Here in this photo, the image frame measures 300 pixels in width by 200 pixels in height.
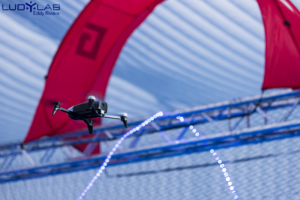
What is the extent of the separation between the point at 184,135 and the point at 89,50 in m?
1.59

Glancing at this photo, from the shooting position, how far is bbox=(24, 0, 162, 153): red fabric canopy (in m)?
3.40

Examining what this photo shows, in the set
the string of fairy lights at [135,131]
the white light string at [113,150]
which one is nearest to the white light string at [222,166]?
the string of fairy lights at [135,131]

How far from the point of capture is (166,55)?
3.99 m

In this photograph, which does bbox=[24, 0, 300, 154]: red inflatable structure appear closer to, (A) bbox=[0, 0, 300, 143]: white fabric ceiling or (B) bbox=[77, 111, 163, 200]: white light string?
(A) bbox=[0, 0, 300, 143]: white fabric ceiling

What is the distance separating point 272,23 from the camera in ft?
9.72

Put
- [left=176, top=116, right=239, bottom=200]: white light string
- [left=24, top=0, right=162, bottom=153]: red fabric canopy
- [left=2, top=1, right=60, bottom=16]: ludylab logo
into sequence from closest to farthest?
[left=2, top=1, right=60, bottom=16]: ludylab logo → [left=24, top=0, right=162, bottom=153]: red fabric canopy → [left=176, top=116, right=239, bottom=200]: white light string

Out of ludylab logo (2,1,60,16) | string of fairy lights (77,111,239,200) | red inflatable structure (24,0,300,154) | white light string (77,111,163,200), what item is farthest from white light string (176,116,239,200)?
ludylab logo (2,1,60,16)

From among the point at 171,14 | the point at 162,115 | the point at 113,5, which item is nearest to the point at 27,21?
the point at 113,5

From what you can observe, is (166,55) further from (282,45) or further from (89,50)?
(282,45)

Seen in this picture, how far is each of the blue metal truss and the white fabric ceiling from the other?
39cm

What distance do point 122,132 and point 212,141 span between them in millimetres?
1289

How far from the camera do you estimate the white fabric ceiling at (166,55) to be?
359 cm

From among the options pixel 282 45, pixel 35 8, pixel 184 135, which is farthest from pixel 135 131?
pixel 282 45

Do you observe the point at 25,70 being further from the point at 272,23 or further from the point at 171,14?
the point at 272,23
